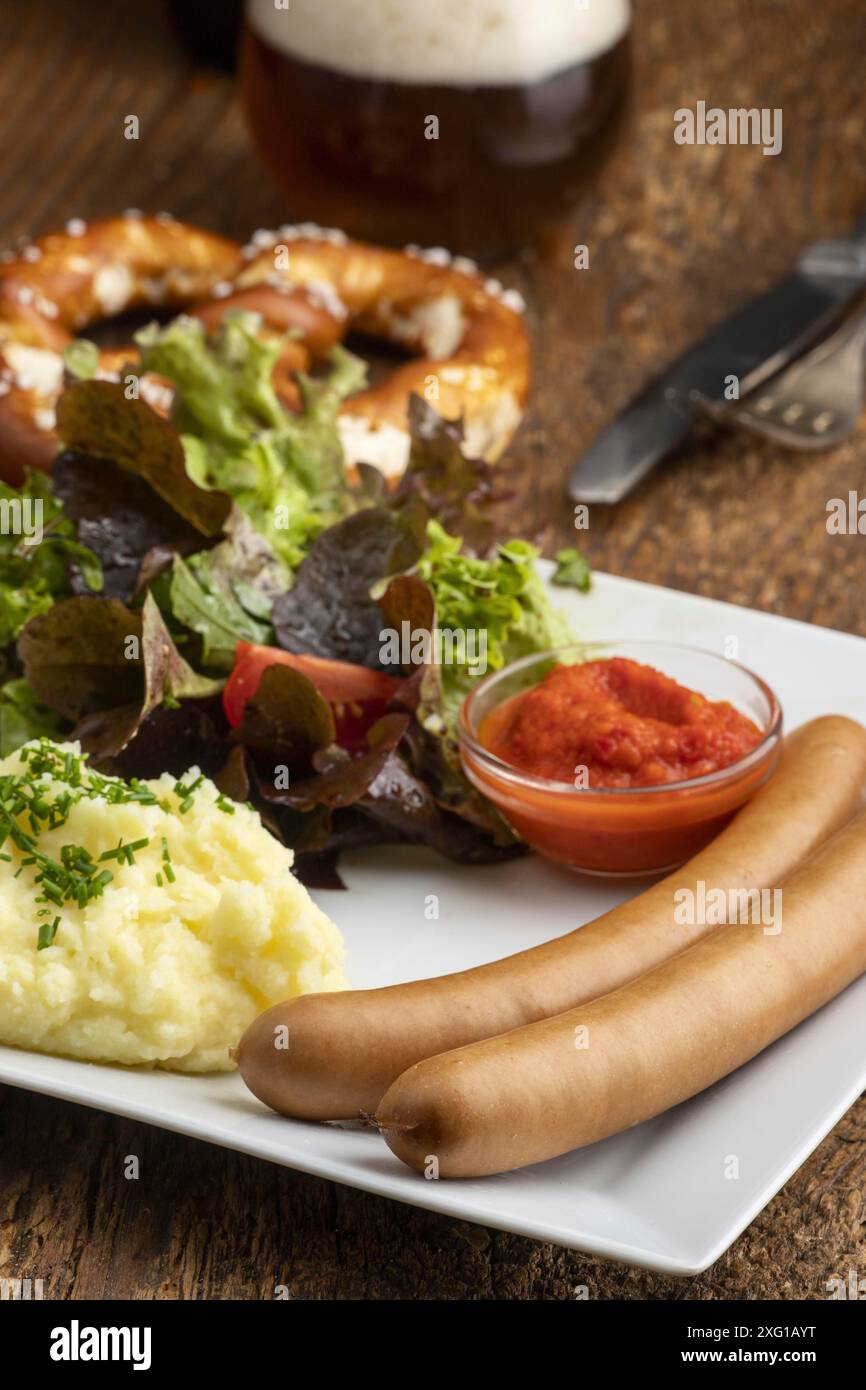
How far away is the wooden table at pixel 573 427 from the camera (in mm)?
2059

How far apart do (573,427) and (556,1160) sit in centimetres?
282

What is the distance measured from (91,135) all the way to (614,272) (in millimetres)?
2045

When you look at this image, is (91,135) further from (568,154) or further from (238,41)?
(568,154)

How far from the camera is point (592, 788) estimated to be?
2.60m

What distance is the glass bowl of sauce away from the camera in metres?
2.62

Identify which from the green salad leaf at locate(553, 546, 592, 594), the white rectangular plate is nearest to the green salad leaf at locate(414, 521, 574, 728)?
the green salad leaf at locate(553, 546, 592, 594)

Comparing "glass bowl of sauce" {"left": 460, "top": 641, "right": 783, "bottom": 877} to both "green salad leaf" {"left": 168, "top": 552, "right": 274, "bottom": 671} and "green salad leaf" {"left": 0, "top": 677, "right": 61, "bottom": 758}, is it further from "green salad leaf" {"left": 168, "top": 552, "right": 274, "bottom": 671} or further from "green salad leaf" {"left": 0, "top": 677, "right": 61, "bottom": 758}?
"green salad leaf" {"left": 0, "top": 677, "right": 61, "bottom": 758}

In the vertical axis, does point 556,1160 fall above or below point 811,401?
below

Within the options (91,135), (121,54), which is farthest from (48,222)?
(121,54)

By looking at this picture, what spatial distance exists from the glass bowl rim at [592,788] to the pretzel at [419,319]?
1133mm

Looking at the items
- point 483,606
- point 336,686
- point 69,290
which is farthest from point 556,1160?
point 69,290

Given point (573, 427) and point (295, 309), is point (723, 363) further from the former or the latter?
point (295, 309)

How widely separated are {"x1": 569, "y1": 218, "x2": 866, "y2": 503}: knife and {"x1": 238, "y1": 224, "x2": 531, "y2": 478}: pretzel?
27cm
